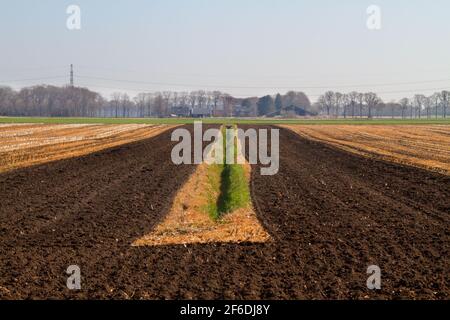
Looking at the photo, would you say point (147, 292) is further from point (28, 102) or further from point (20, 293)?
point (28, 102)

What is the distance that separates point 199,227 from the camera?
13.7 meters

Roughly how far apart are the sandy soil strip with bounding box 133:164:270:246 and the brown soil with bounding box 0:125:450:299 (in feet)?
1.13

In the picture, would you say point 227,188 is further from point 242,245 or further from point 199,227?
point 242,245

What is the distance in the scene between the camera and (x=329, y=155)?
33344 millimetres

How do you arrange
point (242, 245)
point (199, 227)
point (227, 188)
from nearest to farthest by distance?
point (242, 245)
point (199, 227)
point (227, 188)

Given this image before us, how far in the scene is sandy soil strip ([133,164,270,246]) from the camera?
12.1 m

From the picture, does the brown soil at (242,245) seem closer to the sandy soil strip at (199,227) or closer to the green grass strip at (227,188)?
the sandy soil strip at (199,227)

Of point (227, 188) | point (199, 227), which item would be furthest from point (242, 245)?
point (227, 188)

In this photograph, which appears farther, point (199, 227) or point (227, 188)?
point (227, 188)

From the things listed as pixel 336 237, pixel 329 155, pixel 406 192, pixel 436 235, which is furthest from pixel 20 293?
pixel 329 155

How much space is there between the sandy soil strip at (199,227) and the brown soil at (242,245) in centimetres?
34

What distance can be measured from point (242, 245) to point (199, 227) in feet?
7.73

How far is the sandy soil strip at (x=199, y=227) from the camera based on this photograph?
12.1 meters

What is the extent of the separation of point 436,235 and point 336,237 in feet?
7.13
